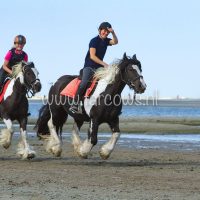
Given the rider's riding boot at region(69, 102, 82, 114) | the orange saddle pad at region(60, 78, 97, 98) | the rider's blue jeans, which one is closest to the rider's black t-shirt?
the rider's blue jeans

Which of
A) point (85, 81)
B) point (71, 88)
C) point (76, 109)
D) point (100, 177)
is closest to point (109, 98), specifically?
point (85, 81)

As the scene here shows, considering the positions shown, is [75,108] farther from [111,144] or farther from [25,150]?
[25,150]

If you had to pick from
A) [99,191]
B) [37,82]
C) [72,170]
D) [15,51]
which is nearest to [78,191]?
[99,191]

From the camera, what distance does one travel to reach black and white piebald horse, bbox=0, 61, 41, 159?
1609 centimetres

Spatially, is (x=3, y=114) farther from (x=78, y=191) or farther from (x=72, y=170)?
(x=78, y=191)

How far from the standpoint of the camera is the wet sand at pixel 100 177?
10.3 meters

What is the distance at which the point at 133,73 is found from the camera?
48.1 feet

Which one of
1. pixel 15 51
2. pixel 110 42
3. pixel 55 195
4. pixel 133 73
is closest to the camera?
pixel 55 195

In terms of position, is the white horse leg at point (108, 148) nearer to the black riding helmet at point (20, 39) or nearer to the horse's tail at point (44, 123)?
the horse's tail at point (44, 123)

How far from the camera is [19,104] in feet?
53.3

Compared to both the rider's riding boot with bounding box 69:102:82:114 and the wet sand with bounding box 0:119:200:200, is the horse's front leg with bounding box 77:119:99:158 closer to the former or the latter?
the wet sand with bounding box 0:119:200:200

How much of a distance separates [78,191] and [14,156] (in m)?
7.07

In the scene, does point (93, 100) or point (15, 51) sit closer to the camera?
point (93, 100)

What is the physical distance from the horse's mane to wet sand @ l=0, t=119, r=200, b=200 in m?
1.86
